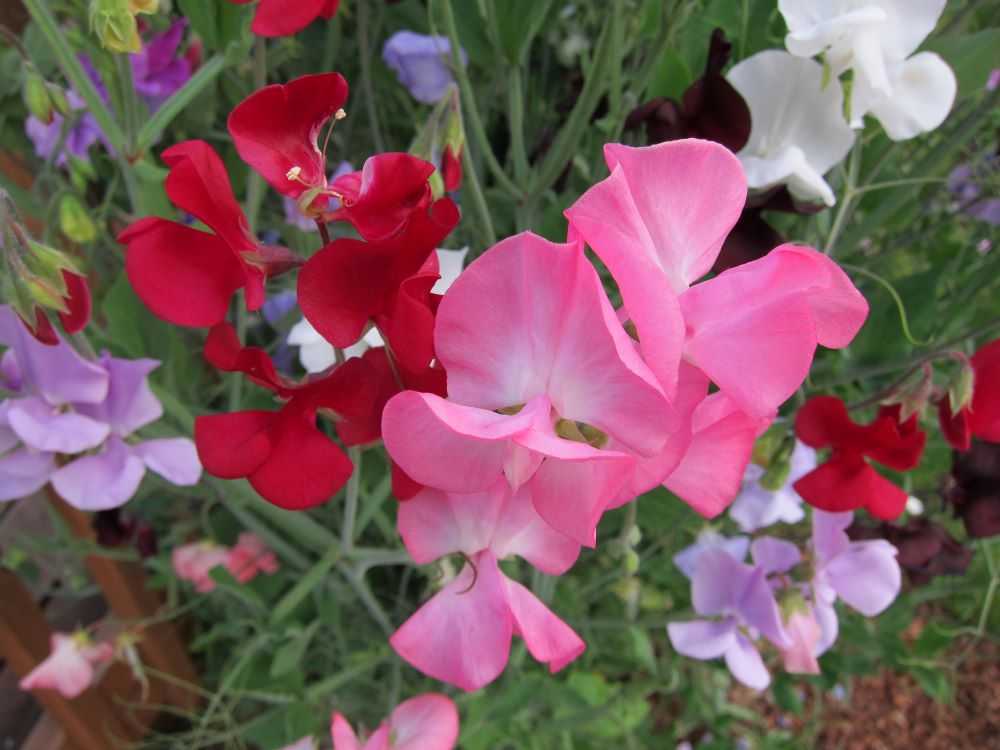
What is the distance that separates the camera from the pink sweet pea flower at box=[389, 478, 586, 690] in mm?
385

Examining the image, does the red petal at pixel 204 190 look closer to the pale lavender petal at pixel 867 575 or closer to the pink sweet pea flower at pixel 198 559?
the pale lavender petal at pixel 867 575

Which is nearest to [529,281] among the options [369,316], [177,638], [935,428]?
[369,316]

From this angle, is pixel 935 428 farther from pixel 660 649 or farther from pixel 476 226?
pixel 660 649

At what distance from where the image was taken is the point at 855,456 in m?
0.55

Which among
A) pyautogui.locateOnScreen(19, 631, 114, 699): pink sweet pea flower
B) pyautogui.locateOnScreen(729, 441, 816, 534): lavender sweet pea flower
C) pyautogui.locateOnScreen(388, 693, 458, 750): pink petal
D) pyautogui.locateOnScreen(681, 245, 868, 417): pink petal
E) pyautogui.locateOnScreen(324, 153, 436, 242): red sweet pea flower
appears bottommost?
pyautogui.locateOnScreen(19, 631, 114, 699): pink sweet pea flower

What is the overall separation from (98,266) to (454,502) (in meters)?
0.98

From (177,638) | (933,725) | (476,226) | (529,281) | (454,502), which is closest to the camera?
(529,281)

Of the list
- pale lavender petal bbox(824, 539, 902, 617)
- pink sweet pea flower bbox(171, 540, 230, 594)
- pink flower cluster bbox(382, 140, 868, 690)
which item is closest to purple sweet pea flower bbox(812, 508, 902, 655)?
pale lavender petal bbox(824, 539, 902, 617)

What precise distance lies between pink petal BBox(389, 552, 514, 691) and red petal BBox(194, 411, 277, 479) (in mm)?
122

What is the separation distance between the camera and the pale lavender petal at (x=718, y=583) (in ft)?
2.56

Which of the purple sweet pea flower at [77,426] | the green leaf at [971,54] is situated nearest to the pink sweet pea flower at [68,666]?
the purple sweet pea flower at [77,426]

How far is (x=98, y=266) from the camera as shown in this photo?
1.15 m

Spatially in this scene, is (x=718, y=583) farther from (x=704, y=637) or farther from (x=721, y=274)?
(x=721, y=274)

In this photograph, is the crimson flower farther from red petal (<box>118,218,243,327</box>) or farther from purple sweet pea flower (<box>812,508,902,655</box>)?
red petal (<box>118,218,243,327</box>)
